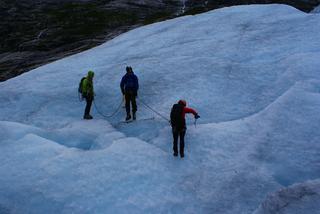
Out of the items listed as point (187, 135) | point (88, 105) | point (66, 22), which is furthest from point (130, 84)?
point (66, 22)

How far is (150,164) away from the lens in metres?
18.5

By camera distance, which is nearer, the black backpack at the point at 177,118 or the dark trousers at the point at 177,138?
the black backpack at the point at 177,118

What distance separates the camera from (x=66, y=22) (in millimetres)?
72688

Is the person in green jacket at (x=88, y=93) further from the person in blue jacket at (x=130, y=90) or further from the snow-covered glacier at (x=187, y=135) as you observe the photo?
the person in blue jacket at (x=130, y=90)

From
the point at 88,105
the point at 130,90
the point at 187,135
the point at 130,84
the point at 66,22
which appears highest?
the point at 130,84

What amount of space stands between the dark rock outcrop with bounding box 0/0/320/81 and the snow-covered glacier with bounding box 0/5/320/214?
66.2 feet

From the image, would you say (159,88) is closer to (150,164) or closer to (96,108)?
(96,108)

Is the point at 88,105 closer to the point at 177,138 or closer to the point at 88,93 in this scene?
the point at 88,93

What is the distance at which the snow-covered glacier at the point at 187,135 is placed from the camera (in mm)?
16797

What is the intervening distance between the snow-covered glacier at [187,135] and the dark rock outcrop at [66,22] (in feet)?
66.2

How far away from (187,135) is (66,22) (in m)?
56.7

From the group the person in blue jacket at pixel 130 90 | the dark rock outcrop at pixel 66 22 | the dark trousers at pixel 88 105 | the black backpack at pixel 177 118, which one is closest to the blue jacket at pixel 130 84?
the person in blue jacket at pixel 130 90

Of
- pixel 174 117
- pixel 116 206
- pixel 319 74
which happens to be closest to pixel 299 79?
pixel 319 74

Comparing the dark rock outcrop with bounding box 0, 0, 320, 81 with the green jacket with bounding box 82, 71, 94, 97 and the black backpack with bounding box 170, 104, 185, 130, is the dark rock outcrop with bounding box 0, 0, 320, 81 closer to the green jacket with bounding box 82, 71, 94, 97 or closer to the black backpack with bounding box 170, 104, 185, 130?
the green jacket with bounding box 82, 71, 94, 97
